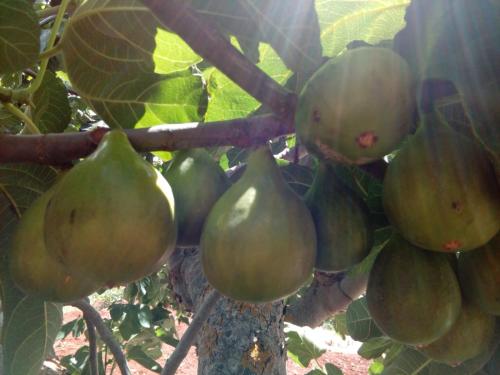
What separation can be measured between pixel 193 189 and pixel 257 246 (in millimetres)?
234

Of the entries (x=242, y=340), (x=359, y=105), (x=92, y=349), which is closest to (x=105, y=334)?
(x=92, y=349)

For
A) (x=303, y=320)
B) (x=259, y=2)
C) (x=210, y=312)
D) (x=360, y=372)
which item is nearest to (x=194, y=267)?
(x=210, y=312)

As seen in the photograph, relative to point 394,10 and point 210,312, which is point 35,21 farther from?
point 210,312

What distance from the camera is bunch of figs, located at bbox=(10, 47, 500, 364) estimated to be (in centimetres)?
78

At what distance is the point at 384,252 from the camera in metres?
1.06

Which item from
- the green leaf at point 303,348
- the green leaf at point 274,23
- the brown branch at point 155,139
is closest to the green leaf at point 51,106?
the brown branch at point 155,139

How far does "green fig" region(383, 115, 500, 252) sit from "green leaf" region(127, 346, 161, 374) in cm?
347

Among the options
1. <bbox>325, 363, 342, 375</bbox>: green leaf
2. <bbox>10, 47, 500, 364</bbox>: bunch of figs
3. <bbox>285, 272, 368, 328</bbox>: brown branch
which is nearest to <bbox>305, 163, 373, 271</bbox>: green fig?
<bbox>10, 47, 500, 364</bbox>: bunch of figs

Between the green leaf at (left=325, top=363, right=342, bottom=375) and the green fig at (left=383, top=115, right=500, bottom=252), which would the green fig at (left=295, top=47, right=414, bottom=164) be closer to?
the green fig at (left=383, top=115, right=500, bottom=252)

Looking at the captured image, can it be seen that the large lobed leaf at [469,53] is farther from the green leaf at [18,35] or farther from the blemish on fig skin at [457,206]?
the green leaf at [18,35]

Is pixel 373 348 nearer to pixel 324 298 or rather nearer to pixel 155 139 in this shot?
pixel 324 298

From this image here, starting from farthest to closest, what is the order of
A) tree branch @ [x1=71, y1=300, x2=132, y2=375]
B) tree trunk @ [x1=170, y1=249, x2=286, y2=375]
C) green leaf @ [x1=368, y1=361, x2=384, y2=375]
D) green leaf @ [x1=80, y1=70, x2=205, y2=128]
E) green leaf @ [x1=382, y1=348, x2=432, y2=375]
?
1. green leaf @ [x1=368, y1=361, x2=384, y2=375]
2. tree branch @ [x1=71, y1=300, x2=132, y2=375]
3. tree trunk @ [x1=170, y1=249, x2=286, y2=375]
4. green leaf @ [x1=382, y1=348, x2=432, y2=375]
5. green leaf @ [x1=80, y1=70, x2=205, y2=128]

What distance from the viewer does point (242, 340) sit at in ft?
7.36

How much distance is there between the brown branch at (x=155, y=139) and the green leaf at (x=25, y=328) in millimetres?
413
